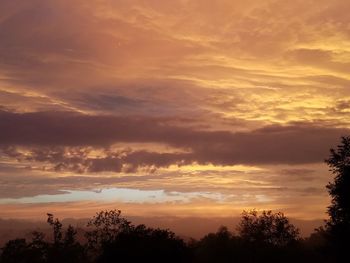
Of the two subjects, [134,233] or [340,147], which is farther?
[134,233]

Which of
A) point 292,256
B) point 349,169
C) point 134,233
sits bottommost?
point 292,256

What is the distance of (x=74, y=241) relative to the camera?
3895 inches

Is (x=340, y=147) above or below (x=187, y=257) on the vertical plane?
above

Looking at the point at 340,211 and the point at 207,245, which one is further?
the point at 207,245

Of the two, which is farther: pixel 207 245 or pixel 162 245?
pixel 207 245

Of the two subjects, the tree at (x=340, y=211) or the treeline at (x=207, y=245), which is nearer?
the tree at (x=340, y=211)

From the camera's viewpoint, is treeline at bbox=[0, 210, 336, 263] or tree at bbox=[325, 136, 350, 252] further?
treeline at bbox=[0, 210, 336, 263]

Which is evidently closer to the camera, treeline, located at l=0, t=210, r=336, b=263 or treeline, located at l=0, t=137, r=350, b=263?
treeline, located at l=0, t=137, r=350, b=263

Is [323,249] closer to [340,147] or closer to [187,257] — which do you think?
[340,147]

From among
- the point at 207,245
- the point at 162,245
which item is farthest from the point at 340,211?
the point at 207,245

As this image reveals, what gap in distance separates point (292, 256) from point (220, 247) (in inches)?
646

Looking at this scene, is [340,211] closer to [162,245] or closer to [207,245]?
[162,245]

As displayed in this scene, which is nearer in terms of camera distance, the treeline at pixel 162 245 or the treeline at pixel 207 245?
the treeline at pixel 162 245

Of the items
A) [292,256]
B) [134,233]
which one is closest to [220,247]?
[292,256]
